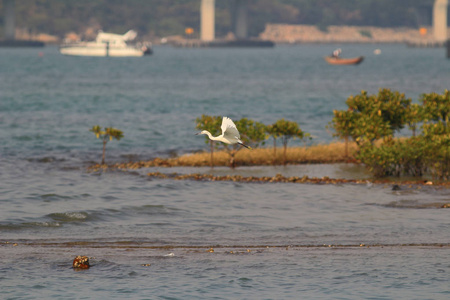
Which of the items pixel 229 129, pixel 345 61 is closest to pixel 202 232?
pixel 229 129

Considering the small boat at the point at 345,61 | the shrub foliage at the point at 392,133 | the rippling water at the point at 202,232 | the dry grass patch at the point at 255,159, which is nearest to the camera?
the rippling water at the point at 202,232

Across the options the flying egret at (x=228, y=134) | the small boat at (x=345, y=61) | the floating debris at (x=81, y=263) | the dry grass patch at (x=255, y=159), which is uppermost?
the small boat at (x=345, y=61)

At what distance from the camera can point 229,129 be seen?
68.9 feet

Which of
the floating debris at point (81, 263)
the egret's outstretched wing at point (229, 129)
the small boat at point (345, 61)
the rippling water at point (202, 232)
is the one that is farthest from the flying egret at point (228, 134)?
the small boat at point (345, 61)

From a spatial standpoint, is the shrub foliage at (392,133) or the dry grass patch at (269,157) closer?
the shrub foliage at (392,133)

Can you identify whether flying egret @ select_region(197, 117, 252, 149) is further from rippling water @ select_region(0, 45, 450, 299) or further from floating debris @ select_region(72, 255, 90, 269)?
floating debris @ select_region(72, 255, 90, 269)

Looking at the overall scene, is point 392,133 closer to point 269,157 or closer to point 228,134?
point 269,157

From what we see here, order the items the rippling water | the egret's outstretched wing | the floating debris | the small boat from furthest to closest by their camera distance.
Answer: the small boat
the floating debris
the egret's outstretched wing
the rippling water

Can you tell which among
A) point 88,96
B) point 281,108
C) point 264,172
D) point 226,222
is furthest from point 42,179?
point 88,96

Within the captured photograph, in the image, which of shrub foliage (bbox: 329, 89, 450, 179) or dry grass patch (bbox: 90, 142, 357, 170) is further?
dry grass patch (bbox: 90, 142, 357, 170)

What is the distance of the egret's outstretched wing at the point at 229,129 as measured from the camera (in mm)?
20516

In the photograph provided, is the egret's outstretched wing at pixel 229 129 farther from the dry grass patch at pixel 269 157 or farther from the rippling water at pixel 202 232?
the dry grass patch at pixel 269 157

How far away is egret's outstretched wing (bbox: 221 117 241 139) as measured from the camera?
67.3 feet

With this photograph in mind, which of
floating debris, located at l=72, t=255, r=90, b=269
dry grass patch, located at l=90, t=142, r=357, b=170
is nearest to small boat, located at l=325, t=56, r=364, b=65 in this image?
dry grass patch, located at l=90, t=142, r=357, b=170
